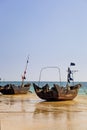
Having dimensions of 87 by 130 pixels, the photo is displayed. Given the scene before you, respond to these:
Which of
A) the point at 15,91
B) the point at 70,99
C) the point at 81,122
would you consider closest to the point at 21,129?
the point at 81,122

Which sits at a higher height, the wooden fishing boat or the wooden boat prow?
the wooden fishing boat

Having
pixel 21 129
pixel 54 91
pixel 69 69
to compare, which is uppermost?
pixel 69 69

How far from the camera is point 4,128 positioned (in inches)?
529

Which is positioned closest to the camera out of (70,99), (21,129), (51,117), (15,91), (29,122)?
(21,129)

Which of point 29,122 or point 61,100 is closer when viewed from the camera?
point 29,122

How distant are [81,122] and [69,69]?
16.3 meters

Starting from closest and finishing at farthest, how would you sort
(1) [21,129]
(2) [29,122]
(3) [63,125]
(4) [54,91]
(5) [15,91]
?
1. (1) [21,129]
2. (3) [63,125]
3. (2) [29,122]
4. (4) [54,91]
5. (5) [15,91]

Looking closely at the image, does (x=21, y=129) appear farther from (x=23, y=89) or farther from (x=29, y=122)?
(x=23, y=89)

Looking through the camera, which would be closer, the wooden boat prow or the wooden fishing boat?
the wooden boat prow

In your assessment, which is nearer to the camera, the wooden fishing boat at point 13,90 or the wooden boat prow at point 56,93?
the wooden boat prow at point 56,93

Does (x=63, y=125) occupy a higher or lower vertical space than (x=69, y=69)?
lower

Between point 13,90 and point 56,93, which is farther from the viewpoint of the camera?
point 13,90

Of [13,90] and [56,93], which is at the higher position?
[13,90]

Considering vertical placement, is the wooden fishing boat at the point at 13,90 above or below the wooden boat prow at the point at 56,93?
above
